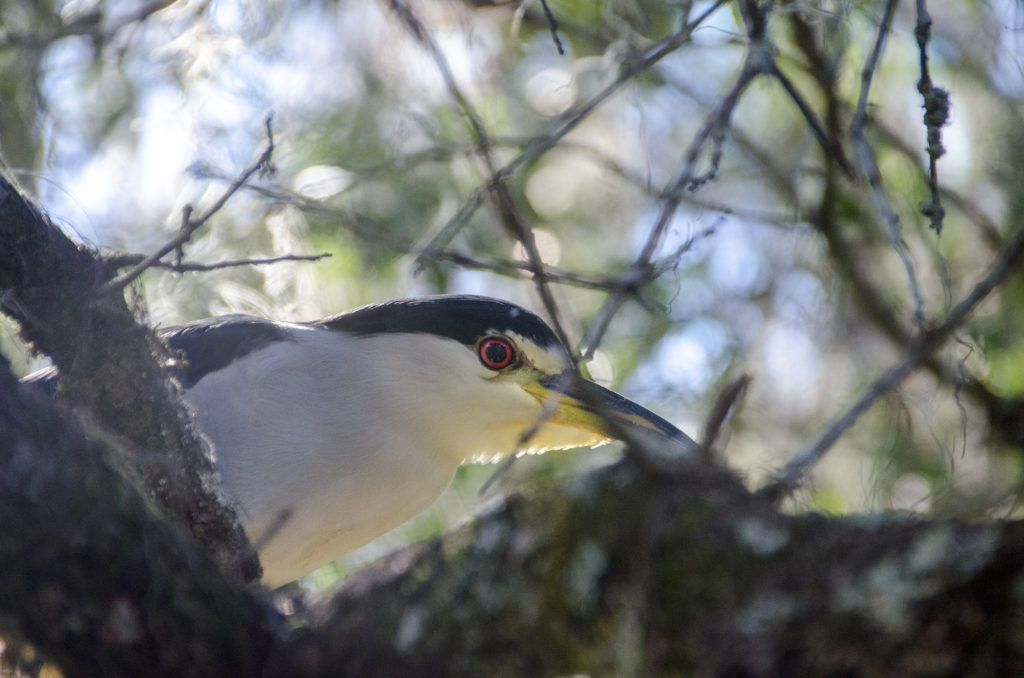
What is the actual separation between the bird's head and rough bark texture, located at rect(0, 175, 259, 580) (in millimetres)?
905

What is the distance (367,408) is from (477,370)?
347mm

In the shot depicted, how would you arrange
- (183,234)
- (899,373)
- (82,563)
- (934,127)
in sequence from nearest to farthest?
1. (82,563)
2. (183,234)
3. (934,127)
4. (899,373)

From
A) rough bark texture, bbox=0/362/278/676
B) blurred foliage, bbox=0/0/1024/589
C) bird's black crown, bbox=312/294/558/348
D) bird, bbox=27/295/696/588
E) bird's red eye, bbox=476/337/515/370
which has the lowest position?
rough bark texture, bbox=0/362/278/676

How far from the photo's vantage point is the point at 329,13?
13.1 feet

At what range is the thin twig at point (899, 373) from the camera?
175 centimetres

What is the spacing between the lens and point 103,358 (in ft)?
6.43

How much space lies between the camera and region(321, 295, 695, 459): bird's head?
2926 mm

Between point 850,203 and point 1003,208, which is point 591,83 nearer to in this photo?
point 850,203

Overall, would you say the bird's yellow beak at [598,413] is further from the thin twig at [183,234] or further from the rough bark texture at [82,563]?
the rough bark texture at [82,563]

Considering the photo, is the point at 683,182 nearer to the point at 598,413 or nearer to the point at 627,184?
the point at 598,413

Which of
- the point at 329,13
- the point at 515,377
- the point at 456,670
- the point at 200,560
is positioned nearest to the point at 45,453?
the point at 200,560

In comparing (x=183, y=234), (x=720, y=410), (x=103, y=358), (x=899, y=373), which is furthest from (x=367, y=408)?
(x=720, y=410)

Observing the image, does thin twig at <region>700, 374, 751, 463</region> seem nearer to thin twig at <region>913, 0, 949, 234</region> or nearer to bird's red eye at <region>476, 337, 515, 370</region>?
thin twig at <region>913, 0, 949, 234</region>

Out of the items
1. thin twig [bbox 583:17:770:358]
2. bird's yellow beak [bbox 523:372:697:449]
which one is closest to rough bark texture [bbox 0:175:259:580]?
thin twig [bbox 583:17:770:358]
